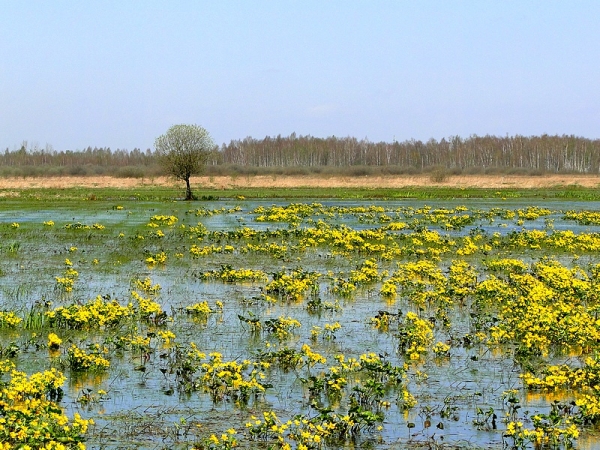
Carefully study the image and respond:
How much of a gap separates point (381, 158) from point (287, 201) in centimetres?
11897

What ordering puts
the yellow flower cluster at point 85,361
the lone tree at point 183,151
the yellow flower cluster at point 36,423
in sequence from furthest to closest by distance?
the lone tree at point 183,151 < the yellow flower cluster at point 85,361 < the yellow flower cluster at point 36,423

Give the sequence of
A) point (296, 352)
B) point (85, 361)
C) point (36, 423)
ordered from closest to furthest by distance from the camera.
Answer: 1. point (36, 423)
2. point (85, 361)
3. point (296, 352)

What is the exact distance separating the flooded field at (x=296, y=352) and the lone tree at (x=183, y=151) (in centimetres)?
4096

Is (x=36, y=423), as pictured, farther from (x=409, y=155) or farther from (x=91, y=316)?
(x=409, y=155)

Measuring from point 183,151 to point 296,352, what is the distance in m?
57.6

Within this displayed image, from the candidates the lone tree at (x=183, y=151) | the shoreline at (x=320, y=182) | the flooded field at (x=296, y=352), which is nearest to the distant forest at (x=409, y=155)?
the shoreline at (x=320, y=182)

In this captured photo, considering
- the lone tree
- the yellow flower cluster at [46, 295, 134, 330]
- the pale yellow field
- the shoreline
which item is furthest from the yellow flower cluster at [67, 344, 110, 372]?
the pale yellow field

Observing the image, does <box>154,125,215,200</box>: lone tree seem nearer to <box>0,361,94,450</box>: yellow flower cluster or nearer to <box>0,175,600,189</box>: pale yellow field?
<box>0,175,600,189</box>: pale yellow field

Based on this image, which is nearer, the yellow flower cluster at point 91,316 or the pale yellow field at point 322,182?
the yellow flower cluster at point 91,316

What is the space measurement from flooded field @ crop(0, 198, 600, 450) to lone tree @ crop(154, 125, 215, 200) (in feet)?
134

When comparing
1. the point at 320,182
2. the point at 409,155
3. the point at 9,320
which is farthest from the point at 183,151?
the point at 409,155

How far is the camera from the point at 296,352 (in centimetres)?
1395

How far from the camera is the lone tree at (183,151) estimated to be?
69438mm

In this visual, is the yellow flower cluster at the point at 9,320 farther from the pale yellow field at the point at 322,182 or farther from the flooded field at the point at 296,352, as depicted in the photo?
the pale yellow field at the point at 322,182
